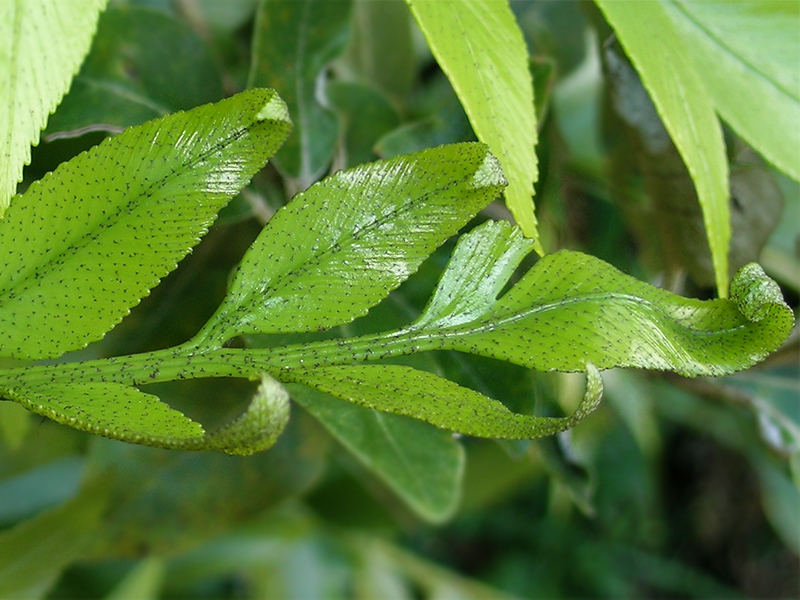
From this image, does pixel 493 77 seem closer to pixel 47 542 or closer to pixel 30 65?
pixel 30 65

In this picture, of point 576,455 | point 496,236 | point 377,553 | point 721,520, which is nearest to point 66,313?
point 496,236

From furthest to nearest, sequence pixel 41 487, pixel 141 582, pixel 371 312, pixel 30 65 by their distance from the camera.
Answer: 1. pixel 141 582
2. pixel 41 487
3. pixel 371 312
4. pixel 30 65

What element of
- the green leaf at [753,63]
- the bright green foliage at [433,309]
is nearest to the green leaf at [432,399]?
the bright green foliage at [433,309]

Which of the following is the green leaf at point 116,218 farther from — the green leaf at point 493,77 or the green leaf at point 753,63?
the green leaf at point 753,63

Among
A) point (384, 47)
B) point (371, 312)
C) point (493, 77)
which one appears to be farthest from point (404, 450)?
point (384, 47)

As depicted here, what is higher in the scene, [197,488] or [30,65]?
[30,65]

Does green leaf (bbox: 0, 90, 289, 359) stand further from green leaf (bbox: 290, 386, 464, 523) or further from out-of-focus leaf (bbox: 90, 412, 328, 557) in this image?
out-of-focus leaf (bbox: 90, 412, 328, 557)

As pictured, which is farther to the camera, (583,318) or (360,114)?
(360,114)
